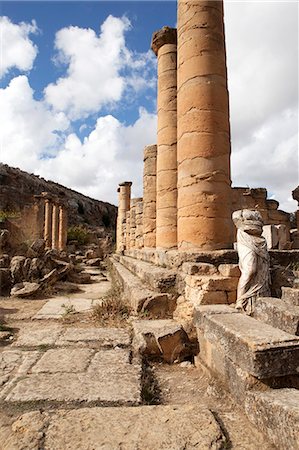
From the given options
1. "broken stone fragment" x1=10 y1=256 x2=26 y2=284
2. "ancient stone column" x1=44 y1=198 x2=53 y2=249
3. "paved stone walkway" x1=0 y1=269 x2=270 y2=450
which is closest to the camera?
"paved stone walkway" x1=0 y1=269 x2=270 y2=450

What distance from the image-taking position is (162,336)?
3557 mm

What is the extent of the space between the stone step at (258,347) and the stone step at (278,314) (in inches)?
10.7

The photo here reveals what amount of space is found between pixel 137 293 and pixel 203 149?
2.78m

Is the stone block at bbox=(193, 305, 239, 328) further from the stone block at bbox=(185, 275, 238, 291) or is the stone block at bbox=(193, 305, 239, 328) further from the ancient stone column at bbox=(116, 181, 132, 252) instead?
the ancient stone column at bbox=(116, 181, 132, 252)

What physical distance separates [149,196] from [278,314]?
369 inches

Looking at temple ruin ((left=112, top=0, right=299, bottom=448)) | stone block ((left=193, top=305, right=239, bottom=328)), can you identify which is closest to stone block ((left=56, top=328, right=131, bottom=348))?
temple ruin ((left=112, top=0, right=299, bottom=448))

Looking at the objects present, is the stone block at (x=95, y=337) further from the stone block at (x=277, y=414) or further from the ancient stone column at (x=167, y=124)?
the ancient stone column at (x=167, y=124)

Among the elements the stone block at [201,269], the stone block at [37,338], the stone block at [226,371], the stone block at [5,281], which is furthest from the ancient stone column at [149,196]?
the stone block at [226,371]

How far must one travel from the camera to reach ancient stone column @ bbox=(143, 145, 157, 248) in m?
11.7

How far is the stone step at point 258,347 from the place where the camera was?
7.29 ft

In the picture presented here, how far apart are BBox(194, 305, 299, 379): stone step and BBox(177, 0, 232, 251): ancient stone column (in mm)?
2692

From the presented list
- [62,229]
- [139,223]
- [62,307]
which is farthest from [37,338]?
[62,229]

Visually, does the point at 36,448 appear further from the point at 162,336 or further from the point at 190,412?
the point at 162,336

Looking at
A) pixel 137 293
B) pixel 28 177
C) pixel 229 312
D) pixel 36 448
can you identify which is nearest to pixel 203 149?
pixel 137 293
